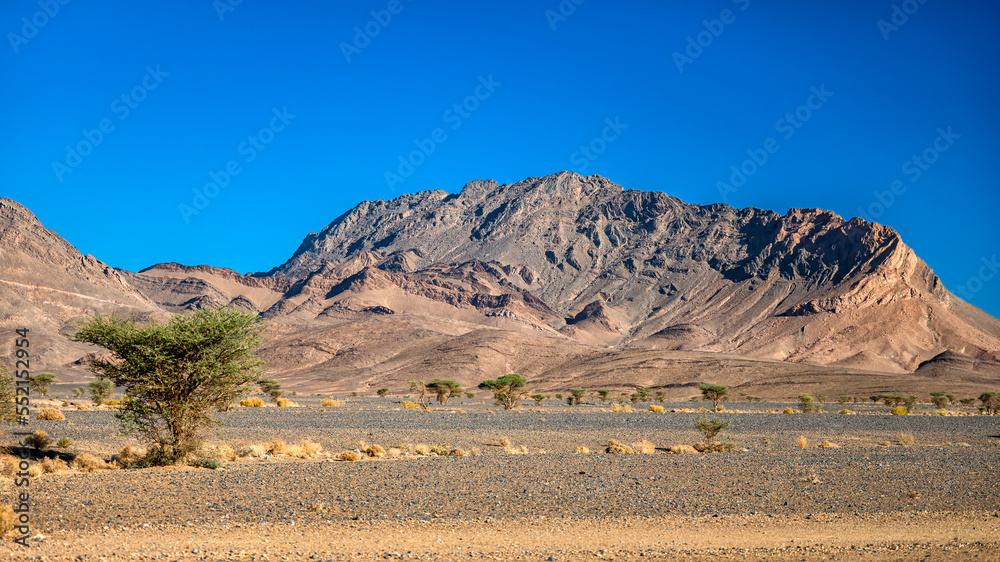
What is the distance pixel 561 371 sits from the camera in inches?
4525

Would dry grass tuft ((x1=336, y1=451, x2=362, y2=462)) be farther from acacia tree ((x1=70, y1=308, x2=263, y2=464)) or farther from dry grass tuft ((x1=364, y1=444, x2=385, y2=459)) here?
acacia tree ((x1=70, y1=308, x2=263, y2=464))

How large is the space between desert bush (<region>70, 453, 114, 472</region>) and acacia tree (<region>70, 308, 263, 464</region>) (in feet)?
3.10

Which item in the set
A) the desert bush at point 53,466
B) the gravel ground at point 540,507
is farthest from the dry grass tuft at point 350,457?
the desert bush at point 53,466

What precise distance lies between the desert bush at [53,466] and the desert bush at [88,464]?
242 mm

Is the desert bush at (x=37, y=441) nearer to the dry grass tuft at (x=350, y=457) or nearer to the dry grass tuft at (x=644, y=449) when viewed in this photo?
the dry grass tuft at (x=350, y=457)

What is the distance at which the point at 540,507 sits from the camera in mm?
14141

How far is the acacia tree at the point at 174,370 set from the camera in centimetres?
1806

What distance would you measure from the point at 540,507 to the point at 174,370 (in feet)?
32.1

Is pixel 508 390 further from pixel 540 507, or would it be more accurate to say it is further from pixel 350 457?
pixel 540 507

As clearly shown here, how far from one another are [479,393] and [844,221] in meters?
135

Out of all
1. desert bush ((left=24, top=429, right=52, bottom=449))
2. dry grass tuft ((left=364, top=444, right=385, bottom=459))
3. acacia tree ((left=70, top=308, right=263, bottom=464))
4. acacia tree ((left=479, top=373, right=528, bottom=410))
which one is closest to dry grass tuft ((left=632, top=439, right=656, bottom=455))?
dry grass tuft ((left=364, top=444, right=385, bottom=459))

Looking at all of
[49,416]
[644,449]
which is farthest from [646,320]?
[644,449]

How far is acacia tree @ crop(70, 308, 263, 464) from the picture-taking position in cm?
1806

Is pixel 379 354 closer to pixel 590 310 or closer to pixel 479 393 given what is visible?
pixel 479 393
